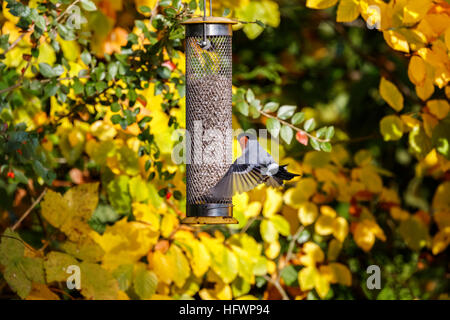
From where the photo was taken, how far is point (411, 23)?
2.98 metres

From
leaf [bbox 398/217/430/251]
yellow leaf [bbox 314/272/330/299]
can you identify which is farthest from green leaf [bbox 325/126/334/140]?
leaf [bbox 398/217/430/251]

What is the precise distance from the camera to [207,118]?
305 cm

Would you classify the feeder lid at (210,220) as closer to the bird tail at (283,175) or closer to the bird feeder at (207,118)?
the bird feeder at (207,118)

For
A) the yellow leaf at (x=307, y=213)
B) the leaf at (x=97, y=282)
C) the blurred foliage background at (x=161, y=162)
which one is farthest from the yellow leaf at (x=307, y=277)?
the leaf at (x=97, y=282)

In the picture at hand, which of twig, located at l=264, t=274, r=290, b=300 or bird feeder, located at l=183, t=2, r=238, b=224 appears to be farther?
twig, located at l=264, t=274, r=290, b=300

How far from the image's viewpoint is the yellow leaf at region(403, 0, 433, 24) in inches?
116

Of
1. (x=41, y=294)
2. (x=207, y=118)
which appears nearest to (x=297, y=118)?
(x=207, y=118)

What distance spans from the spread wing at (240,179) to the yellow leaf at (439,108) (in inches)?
37.4

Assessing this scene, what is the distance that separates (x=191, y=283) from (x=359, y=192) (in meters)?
1.17

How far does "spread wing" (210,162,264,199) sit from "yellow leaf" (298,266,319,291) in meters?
1.17

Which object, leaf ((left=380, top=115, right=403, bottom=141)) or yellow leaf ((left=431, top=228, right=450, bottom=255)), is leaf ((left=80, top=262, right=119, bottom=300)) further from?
yellow leaf ((left=431, top=228, right=450, bottom=255))

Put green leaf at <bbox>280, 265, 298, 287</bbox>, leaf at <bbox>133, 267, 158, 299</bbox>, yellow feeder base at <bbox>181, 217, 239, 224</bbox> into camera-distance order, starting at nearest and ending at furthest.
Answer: yellow feeder base at <bbox>181, 217, 239, 224</bbox>
leaf at <bbox>133, 267, 158, 299</bbox>
green leaf at <bbox>280, 265, 298, 287</bbox>

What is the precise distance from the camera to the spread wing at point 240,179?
2.75m

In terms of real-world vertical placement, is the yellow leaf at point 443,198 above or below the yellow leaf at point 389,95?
below
